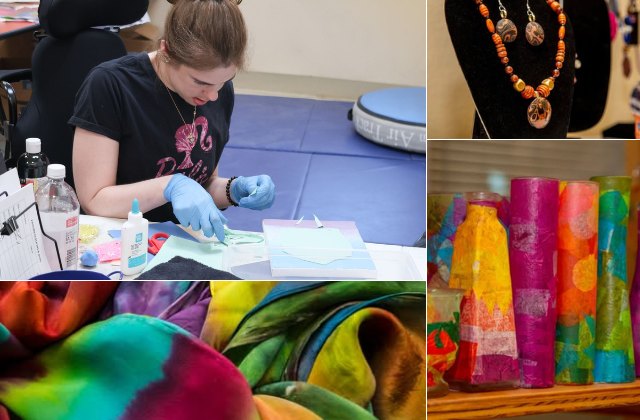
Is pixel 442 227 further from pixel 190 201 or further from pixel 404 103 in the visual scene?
pixel 190 201

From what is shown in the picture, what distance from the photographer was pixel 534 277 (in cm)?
142

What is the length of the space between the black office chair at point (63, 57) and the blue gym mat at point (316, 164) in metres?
0.23

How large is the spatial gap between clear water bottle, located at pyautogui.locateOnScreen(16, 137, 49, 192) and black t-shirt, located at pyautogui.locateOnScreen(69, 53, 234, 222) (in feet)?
0.30

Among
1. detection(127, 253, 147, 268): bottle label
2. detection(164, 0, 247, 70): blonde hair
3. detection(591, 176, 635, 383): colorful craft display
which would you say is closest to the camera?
detection(164, 0, 247, 70): blonde hair

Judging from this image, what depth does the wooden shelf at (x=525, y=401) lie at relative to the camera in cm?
138

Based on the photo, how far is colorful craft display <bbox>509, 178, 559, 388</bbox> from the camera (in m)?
1.41

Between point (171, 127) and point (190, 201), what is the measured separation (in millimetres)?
125

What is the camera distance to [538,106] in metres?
1.30

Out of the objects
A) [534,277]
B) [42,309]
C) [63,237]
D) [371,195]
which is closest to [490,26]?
[371,195]

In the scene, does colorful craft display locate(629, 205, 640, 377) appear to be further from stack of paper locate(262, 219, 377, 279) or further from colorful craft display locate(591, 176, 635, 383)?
stack of paper locate(262, 219, 377, 279)

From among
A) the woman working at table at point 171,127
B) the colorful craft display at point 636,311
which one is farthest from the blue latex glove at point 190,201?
the colorful craft display at point 636,311

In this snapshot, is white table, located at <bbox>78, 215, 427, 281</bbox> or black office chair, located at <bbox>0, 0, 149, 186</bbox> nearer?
black office chair, located at <bbox>0, 0, 149, 186</bbox>

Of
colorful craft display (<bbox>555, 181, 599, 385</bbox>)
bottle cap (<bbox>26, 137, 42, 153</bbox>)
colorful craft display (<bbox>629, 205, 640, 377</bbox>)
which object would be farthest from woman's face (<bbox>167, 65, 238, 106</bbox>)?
colorful craft display (<bbox>629, 205, 640, 377</bbox>)

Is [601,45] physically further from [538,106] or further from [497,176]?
[497,176]
